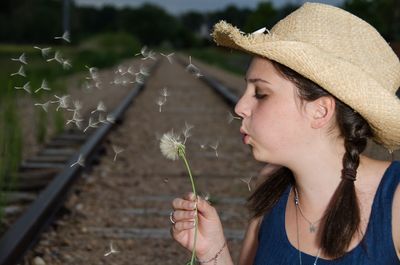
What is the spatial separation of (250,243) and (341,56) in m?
0.73

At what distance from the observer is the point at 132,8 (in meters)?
138

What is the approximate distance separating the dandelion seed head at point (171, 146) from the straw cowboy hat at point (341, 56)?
0.32 m

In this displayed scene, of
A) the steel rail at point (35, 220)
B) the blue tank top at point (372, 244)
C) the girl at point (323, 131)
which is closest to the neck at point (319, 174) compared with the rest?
the girl at point (323, 131)

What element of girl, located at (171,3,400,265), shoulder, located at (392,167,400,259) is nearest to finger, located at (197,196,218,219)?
girl, located at (171,3,400,265)

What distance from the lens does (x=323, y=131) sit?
75.5 inches

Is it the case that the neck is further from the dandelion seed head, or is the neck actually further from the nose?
the dandelion seed head

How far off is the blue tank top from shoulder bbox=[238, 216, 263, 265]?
7.0 inches

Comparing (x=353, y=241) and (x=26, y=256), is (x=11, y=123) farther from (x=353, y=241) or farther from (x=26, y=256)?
(x=353, y=241)

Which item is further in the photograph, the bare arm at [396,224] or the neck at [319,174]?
the neck at [319,174]

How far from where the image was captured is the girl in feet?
5.95

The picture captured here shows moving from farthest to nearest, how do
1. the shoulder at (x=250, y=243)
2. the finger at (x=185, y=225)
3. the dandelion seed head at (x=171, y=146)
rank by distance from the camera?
1. the shoulder at (x=250, y=243)
2. the finger at (x=185, y=225)
3. the dandelion seed head at (x=171, y=146)

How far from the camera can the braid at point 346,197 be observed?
6.10ft

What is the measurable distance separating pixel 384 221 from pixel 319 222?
0.72ft

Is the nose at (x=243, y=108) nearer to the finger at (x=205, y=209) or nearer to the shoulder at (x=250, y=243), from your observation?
the finger at (x=205, y=209)
